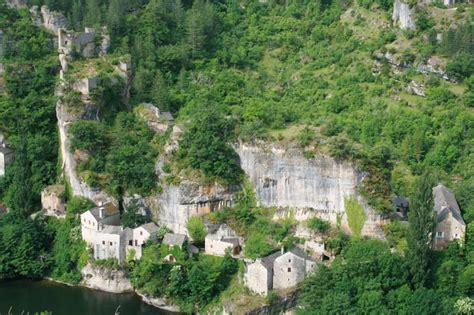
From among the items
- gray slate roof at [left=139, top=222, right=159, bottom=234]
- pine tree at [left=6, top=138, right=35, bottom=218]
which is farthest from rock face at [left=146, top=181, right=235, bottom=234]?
pine tree at [left=6, top=138, right=35, bottom=218]

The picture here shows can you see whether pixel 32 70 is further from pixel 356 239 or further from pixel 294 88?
pixel 356 239

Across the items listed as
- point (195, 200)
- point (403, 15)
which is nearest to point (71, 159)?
point (195, 200)

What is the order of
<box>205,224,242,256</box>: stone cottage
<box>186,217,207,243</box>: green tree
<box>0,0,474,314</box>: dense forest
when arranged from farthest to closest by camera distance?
1. <box>186,217,207,243</box>: green tree
2. <box>205,224,242,256</box>: stone cottage
3. <box>0,0,474,314</box>: dense forest

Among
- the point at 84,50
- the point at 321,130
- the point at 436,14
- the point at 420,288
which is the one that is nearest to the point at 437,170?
the point at 321,130

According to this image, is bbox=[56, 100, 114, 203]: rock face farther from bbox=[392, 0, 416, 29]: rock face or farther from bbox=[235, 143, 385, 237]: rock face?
bbox=[392, 0, 416, 29]: rock face

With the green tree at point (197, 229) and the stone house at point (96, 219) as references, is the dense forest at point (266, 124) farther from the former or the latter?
the green tree at point (197, 229)

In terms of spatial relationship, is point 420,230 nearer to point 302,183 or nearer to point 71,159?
point 302,183
